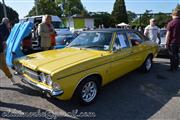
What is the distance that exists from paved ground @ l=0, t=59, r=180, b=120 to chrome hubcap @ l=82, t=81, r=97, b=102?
17 centimetres

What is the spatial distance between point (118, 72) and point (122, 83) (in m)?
0.80

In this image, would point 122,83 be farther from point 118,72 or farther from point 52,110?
point 52,110

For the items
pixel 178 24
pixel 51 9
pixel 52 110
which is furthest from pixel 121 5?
pixel 52 110

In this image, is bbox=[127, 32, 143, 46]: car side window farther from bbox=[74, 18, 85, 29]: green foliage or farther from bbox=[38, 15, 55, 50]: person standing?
bbox=[74, 18, 85, 29]: green foliage

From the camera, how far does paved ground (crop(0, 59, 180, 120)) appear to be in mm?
4273

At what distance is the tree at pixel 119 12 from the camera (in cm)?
4953

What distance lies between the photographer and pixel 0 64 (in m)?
5.79

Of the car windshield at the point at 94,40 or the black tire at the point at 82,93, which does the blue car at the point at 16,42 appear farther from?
the black tire at the point at 82,93

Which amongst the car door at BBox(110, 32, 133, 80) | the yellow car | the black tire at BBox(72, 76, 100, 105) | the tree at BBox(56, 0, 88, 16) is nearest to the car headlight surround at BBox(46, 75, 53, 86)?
the yellow car

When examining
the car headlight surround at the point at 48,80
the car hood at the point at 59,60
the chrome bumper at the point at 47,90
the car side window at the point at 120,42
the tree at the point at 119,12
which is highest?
the tree at the point at 119,12

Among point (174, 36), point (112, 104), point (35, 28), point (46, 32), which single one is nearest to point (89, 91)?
point (112, 104)

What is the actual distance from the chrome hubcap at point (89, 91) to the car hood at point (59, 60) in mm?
534

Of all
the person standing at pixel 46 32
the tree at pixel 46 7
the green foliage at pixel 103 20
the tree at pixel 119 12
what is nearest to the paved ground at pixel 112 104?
the person standing at pixel 46 32

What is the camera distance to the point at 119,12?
165 feet
